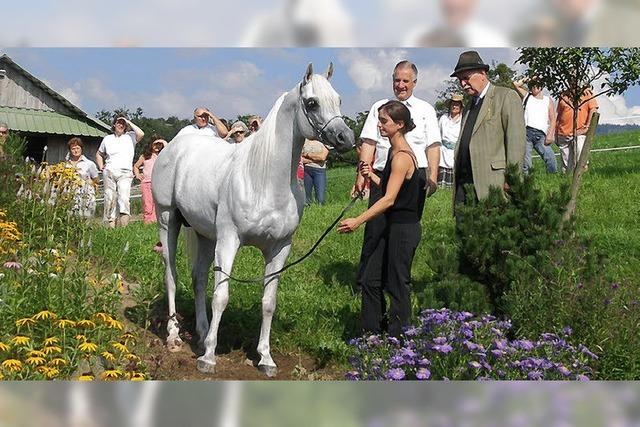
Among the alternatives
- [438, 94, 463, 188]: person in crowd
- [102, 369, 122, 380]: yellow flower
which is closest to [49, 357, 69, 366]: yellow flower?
[102, 369, 122, 380]: yellow flower

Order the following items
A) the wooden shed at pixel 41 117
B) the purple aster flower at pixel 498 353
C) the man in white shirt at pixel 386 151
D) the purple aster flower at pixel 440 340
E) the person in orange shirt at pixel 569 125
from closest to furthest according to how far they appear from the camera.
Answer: the purple aster flower at pixel 498 353
the purple aster flower at pixel 440 340
the man in white shirt at pixel 386 151
the person in orange shirt at pixel 569 125
the wooden shed at pixel 41 117

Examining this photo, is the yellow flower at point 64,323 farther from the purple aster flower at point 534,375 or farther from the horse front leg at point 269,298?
the purple aster flower at point 534,375

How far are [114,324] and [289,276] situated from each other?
10.2 feet

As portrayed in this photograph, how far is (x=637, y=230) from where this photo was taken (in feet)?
26.5

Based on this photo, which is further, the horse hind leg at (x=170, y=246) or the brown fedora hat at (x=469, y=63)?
the horse hind leg at (x=170, y=246)

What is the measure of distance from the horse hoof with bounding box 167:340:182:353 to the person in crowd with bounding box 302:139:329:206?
16.7 feet

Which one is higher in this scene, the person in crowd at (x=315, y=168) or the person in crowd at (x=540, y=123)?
the person in crowd at (x=540, y=123)

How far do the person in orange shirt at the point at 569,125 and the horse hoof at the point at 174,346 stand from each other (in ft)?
19.7

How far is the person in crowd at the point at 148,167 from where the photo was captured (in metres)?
10.2

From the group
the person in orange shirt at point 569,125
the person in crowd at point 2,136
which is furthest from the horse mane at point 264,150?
the person in orange shirt at point 569,125

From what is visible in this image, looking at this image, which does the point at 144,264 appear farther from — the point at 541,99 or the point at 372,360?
the point at 541,99

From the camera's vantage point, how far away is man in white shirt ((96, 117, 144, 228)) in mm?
10422

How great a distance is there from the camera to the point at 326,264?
7531 mm

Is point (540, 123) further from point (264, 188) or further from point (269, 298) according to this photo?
point (264, 188)
